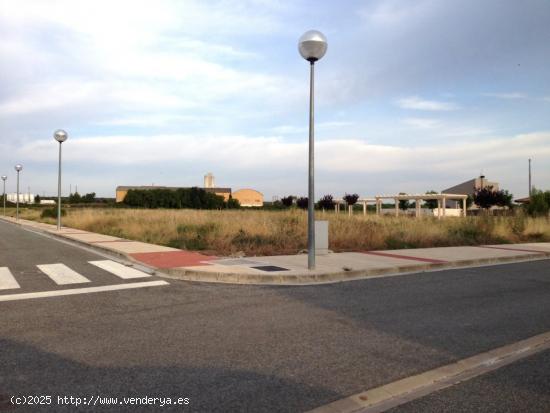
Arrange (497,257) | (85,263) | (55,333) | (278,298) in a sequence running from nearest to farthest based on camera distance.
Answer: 1. (55,333)
2. (278,298)
3. (85,263)
4. (497,257)

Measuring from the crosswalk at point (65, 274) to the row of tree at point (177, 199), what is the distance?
70972mm

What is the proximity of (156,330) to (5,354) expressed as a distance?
1616 millimetres

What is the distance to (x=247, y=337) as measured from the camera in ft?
18.2

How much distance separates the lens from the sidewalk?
382 inches

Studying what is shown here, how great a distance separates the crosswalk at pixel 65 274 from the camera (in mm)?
9188

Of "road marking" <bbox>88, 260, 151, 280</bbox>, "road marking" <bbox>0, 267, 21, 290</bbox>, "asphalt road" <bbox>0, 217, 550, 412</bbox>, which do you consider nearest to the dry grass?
"road marking" <bbox>88, 260, 151, 280</bbox>

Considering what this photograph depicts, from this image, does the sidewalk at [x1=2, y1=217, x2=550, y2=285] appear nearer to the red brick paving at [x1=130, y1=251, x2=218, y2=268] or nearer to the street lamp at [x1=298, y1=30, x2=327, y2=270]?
the red brick paving at [x1=130, y1=251, x2=218, y2=268]

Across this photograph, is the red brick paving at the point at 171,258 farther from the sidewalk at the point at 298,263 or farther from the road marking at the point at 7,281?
the road marking at the point at 7,281

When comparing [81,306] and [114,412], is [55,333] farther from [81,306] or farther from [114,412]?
[114,412]

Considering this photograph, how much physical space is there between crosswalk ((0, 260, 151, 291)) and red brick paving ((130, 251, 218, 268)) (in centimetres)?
58

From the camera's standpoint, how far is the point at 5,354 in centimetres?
484

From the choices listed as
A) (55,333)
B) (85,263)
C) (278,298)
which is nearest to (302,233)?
(85,263)

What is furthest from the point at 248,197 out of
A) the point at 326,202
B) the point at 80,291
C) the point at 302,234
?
the point at 80,291

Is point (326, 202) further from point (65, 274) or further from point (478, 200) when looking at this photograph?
point (65, 274)
